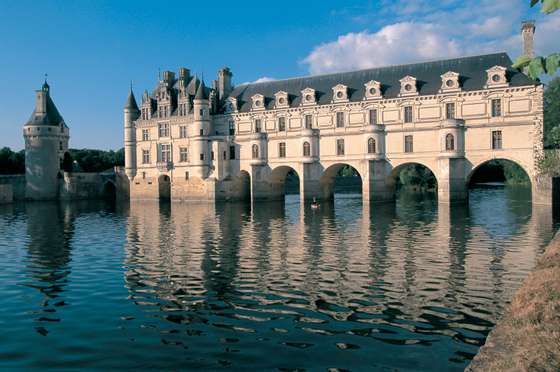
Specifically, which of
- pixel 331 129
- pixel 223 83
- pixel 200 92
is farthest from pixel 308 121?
pixel 223 83

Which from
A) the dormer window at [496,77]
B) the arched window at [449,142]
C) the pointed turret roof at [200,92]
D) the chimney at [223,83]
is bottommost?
the arched window at [449,142]

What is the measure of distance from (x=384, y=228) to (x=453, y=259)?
11.7 m

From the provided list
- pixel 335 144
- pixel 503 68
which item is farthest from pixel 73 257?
pixel 503 68

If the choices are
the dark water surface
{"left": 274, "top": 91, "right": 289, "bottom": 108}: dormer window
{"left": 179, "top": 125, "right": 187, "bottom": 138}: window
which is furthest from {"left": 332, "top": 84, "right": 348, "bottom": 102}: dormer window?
the dark water surface

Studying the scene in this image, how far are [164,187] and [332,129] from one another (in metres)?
27.2

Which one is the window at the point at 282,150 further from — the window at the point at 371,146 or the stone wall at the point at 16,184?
the stone wall at the point at 16,184

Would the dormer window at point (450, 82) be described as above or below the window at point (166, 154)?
above

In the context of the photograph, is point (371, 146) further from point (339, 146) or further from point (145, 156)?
point (145, 156)

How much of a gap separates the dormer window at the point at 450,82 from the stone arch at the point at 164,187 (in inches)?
1532

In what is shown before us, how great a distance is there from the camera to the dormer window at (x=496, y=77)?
4666cm

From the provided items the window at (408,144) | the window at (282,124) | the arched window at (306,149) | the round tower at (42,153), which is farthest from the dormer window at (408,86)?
the round tower at (42,153)

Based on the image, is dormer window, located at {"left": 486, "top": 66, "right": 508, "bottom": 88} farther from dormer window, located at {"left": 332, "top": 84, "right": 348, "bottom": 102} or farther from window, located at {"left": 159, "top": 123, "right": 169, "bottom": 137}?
window, located at {"left": 159, "top": 123, "right": 169, "bottom": 137}

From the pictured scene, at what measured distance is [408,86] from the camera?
→ 51.5 meters

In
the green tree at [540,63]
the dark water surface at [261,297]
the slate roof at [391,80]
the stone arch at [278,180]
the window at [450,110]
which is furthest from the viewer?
the stone arch at [278,180]
